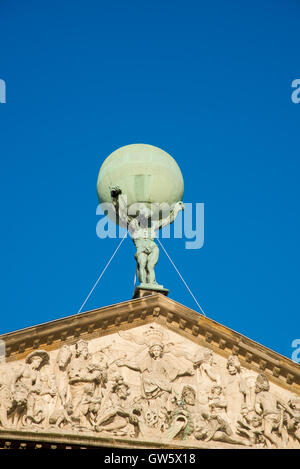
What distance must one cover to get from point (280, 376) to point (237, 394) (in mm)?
1205

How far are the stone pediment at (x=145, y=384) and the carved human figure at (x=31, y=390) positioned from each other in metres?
0.02

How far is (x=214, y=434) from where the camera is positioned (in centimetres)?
2348

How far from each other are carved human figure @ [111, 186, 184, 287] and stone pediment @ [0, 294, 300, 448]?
136 cm

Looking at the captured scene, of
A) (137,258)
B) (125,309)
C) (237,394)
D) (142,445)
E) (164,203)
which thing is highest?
(164,203)

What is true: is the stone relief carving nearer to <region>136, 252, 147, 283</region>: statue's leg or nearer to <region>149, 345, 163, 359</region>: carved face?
<region>149, 345, 163, 359</region>: carved face

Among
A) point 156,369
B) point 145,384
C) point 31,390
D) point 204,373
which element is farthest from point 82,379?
point 204,373

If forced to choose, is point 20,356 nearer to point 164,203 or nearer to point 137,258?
point 137,258

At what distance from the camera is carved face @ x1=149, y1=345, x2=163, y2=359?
2430 centimetres

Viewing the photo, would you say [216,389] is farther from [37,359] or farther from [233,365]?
[37,359]

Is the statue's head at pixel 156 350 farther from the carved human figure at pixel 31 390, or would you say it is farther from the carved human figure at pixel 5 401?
the carved human figure at pixel 5 401

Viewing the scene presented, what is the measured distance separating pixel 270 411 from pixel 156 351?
8.91ft

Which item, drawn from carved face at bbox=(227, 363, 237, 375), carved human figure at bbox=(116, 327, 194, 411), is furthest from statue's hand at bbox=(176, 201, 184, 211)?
carved face at bbox=(227, 363, 237, 375)

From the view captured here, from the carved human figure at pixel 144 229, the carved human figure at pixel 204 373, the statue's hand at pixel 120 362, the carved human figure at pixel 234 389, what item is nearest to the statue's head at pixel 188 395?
the carved human figure at pixel 204 373
